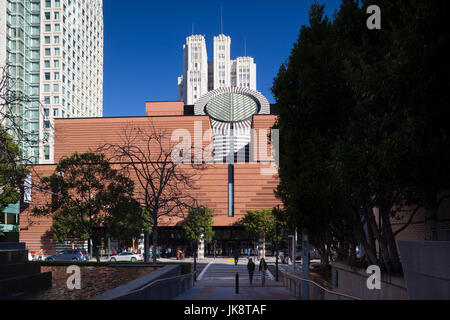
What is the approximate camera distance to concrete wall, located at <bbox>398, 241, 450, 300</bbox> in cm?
768

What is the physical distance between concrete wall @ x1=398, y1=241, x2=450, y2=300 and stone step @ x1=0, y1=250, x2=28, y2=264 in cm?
899

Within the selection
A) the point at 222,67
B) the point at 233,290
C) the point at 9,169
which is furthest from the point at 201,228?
the point at 222,67

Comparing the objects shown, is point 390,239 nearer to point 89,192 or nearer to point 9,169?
point 9,169

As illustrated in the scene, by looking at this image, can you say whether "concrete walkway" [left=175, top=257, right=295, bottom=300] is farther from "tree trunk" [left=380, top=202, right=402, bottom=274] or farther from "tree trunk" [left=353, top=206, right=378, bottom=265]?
"tree trunk" [left=380, top=202, right=402, bottom=274]

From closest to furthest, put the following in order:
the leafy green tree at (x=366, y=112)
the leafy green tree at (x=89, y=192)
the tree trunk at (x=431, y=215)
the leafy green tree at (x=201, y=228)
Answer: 1. the leafy green tree at (x=366, y=112)
2. the tree trunk at (x=431, y=215)
3. the leafy green tree at (x=89, y=192)
4. the leafy green tree at (x=201, y=228)

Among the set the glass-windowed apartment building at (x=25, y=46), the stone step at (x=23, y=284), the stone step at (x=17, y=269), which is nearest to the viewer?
the stone step at (x=23, y=284)

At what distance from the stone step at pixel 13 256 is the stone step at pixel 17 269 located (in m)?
0.13

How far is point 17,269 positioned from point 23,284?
1.28 feet

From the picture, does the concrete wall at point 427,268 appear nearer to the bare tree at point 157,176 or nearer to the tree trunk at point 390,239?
the tree trunk at point 390,239

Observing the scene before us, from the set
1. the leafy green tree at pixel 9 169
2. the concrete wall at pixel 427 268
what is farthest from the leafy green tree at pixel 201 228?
the concrete wall at pixel 427 268

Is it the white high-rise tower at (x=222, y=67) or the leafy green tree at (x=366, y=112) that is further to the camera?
the white high-rise tower at (x=222, y=67)

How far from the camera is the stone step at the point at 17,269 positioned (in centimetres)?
968

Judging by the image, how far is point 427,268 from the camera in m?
8.26
